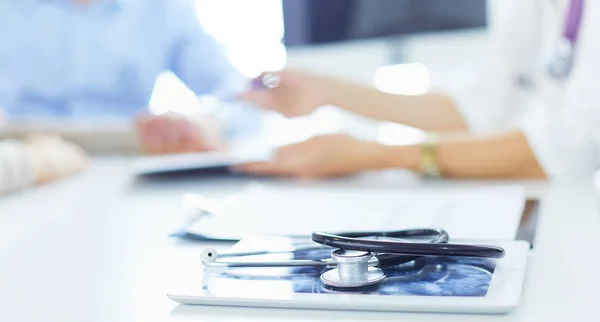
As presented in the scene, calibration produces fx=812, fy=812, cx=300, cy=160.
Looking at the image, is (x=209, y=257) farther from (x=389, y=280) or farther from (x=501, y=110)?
(x=501, y=110)

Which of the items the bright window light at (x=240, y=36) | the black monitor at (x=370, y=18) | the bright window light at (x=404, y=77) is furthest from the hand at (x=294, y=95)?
the bright window light at (x=240, y=36)

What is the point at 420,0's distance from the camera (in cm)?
127

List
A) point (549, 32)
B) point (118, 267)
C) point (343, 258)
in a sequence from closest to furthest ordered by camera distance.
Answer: point (343, 258) < point (118, 267) < point (549, 32)

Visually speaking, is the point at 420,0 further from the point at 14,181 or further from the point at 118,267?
the point at 118,267

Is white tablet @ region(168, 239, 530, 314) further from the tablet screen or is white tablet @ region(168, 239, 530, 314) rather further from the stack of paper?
the stack of paper

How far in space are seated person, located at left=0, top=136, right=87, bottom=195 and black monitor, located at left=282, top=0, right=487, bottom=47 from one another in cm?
40

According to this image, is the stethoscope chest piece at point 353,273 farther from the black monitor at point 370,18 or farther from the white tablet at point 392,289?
the black monitor at point 370,18

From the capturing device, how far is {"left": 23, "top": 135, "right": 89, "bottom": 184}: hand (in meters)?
1.19

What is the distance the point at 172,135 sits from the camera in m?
1.31

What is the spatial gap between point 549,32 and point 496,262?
746 millimetres

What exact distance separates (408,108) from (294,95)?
0.22 meters

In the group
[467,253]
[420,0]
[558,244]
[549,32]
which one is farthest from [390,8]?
[467,253]

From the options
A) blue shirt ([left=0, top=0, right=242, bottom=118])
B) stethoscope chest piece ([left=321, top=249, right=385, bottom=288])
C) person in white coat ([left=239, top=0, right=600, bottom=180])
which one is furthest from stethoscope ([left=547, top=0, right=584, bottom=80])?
blue shirt ([left=0, top=0, right=242, bottom=118])

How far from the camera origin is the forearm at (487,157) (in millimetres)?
1065
